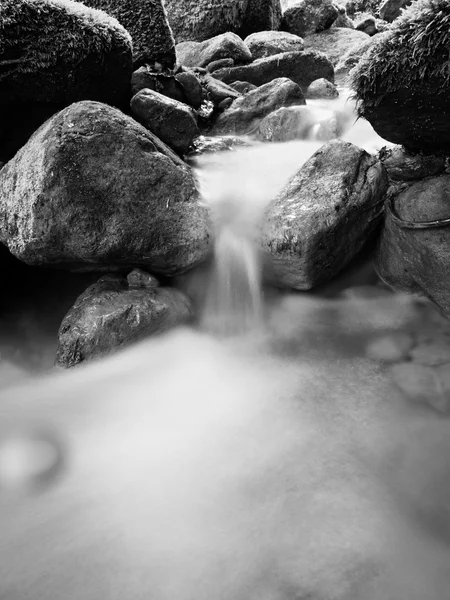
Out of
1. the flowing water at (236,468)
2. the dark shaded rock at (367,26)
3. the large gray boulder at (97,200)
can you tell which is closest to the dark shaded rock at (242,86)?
the large gray boulder at (97,200)

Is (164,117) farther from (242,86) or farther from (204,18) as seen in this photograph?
(204,18)

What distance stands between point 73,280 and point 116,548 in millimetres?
3129

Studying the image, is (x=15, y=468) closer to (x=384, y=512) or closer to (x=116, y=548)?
(x=116, y=548)

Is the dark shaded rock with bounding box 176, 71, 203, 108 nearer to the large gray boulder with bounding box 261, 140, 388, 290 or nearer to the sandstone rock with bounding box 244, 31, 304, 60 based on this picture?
the large gray boulder with bounding box 261, 140, 388, 290

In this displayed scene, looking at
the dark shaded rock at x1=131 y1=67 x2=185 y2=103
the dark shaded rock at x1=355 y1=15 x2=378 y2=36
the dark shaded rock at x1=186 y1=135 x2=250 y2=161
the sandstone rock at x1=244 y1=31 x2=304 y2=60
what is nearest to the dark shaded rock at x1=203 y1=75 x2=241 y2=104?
the dark shaded rock at x1=131 y1=67 x2=185 y2=103

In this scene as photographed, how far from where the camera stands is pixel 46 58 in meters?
4.43

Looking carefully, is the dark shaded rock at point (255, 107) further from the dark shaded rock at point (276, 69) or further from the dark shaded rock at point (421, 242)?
the dark shaded rock at point (421, 242)

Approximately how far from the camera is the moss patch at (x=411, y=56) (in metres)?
3.06

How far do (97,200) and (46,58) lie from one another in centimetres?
203

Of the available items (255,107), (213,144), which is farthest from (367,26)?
(213,144)

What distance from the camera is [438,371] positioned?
325cm

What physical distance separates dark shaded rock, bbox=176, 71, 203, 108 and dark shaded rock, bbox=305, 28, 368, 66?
22.5 ft

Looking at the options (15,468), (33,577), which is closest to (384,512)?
(33,577)

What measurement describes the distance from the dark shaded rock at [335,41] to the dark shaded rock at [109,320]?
11394 millimetres
